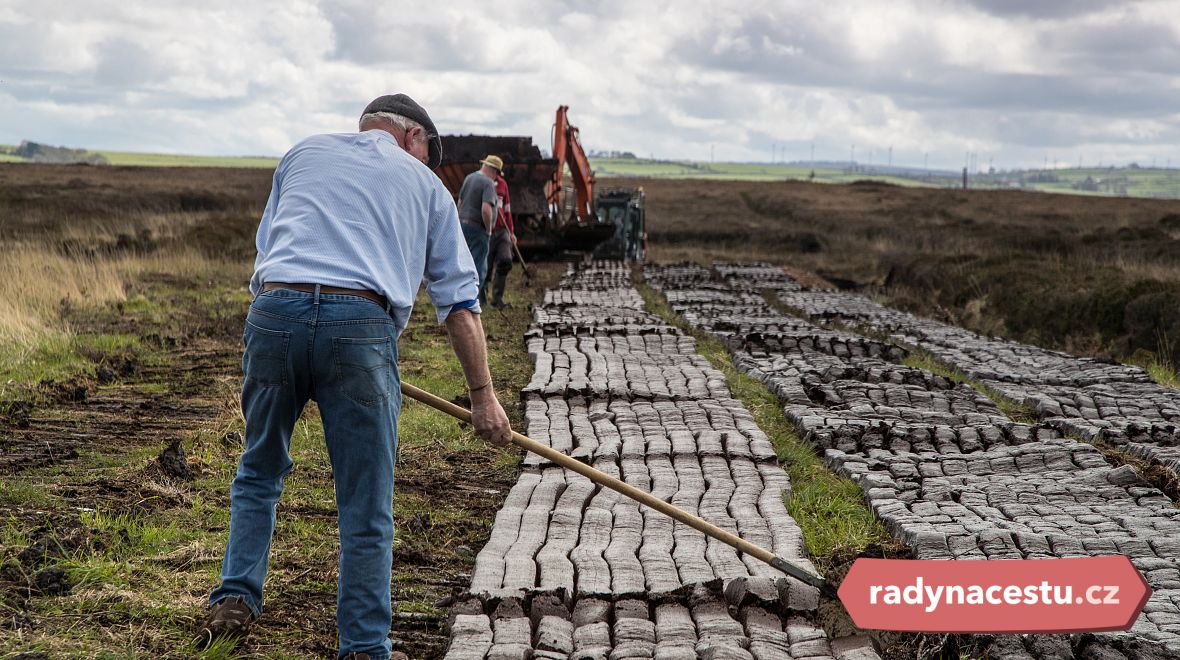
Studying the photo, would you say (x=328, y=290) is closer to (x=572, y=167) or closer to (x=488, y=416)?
(x=488, y=416)

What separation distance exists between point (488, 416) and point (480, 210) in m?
9.43

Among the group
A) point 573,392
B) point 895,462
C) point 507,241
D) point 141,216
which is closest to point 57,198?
point 141,216

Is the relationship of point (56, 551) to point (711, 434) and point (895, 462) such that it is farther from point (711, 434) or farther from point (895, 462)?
point (895, 462)

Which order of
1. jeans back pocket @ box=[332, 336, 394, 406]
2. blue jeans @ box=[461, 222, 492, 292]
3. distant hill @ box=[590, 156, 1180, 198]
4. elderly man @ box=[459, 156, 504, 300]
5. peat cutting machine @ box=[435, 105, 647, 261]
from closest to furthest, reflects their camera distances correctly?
jeans back pocket @ box=[332, 336, 394, 406], elderly man @ box=[459, 156, 504, 300], blue jeans @ box=[461, 222, 492, 292], peat cutting machine @ box=[435, 105, 647, 261], distant hill @ box=[590, 156, 1180, 198]

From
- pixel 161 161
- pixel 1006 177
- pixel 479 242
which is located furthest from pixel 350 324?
pixel 1006 177

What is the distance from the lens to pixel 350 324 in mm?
3588

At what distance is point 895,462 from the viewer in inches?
267

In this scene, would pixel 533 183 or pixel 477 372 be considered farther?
Result: pixel 533 183

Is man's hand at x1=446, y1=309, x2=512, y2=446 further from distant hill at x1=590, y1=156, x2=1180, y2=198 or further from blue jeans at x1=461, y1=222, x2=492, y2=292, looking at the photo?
distant hill at x1=590, y1=156, x2=1180, y2=198

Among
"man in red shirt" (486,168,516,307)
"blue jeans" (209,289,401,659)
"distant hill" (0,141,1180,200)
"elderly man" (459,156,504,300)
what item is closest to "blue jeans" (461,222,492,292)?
"elderly man" (459,156,504,300)

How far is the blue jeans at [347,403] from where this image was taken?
3.59m

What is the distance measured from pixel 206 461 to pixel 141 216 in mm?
25366

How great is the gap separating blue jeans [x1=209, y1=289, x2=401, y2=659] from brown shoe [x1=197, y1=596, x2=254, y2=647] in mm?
451

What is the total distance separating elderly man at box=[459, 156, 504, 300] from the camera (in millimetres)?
13062
